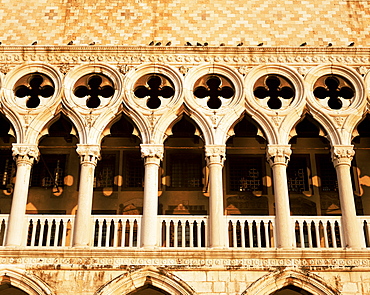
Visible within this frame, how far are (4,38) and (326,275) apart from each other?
9.52 metres

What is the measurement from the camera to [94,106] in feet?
50.6

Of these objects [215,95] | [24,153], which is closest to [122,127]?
[215,95]

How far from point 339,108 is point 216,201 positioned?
3853mm

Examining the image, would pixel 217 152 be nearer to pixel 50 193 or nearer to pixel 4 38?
pixel 50 193

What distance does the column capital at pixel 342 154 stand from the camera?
1414 centimetres

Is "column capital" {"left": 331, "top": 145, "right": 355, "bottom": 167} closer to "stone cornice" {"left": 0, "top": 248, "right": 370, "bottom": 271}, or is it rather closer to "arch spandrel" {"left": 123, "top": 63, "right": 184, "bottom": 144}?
"stone cornice" {"left": 0, "top": 248, "right": 370, "bottom": 271}

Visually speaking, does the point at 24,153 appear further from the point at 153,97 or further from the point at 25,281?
the point at 153,97

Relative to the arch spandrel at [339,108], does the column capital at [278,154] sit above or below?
below

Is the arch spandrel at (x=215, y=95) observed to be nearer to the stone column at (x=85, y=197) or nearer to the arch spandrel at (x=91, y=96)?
the arch spandrel at (x=91, y=96)

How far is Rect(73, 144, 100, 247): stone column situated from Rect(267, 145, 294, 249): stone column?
391cm

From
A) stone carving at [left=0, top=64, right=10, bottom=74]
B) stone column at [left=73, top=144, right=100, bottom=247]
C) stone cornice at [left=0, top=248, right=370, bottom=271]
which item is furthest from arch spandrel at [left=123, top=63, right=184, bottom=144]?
stone carving at [left=0, top=64, right=10, bottom=74]

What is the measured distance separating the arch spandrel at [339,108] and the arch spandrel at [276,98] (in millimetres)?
280

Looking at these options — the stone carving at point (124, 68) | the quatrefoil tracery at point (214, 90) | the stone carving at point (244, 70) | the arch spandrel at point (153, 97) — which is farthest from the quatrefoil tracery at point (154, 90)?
the stone carving at point (244, 70)

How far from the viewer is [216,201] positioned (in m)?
13.7
